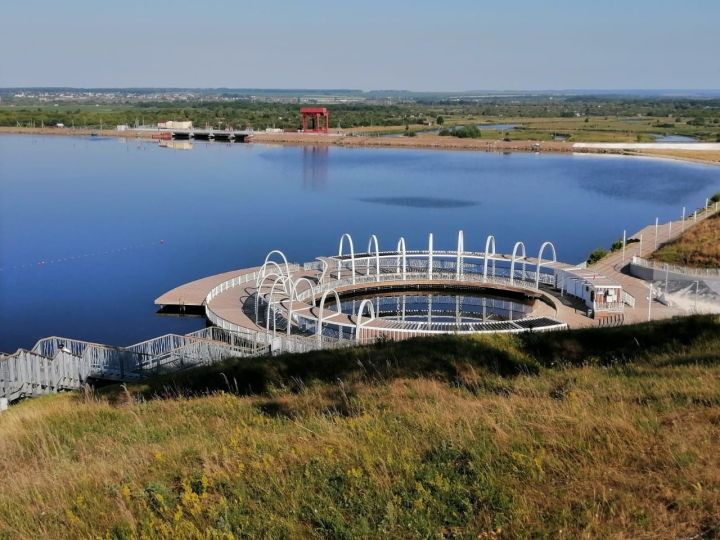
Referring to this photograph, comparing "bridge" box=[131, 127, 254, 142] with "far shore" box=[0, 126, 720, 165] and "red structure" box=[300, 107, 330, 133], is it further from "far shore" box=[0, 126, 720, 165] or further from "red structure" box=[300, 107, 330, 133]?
"red structure" box=[300, 107, 330, 133]

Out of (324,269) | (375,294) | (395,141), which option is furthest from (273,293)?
(395,141)

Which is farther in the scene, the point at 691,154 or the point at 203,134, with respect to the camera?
the point at 203,134

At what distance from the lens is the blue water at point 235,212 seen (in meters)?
34.9

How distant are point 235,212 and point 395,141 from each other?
72682 mm

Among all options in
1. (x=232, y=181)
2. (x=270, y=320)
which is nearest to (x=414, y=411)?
(x=270, y=320)

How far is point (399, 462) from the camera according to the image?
18.6 feet

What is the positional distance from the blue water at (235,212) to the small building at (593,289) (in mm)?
12722

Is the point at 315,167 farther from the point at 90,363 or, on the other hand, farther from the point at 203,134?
the point at 90,363

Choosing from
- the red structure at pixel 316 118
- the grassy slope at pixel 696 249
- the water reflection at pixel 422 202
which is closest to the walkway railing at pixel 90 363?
the grassy slope at pixel 696 249

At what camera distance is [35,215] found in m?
55.7

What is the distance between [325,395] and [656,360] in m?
4.15

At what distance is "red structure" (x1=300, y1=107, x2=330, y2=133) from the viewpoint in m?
136

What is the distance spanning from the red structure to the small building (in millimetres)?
107944

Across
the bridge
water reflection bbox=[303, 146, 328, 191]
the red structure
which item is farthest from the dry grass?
the bridge
